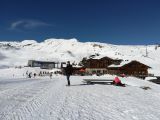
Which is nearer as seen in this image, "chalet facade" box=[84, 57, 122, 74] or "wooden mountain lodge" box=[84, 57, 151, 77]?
"wooden mountain lodge" box=[84, 57, 151, 77]

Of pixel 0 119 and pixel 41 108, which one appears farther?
pixel 41 108

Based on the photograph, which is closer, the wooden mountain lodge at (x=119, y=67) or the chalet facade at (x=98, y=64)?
the wooden mountain lodge at (x=119, y=67)

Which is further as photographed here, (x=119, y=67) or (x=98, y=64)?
(x=98, y=64)

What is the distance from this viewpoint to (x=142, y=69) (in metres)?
86.4

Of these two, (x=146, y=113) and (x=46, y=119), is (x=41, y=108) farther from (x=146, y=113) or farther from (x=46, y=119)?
(x=146, y=113)

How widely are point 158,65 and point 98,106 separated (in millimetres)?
131356

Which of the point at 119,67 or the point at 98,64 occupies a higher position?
the point at 98,64

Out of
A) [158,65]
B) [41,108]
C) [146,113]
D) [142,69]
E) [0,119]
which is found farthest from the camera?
[158,65]

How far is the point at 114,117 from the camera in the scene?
28.0 feet

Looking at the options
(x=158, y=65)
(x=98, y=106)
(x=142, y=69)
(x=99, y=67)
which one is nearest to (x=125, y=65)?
(x=142, y=69)

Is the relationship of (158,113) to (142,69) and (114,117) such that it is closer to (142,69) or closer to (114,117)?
(114,117)

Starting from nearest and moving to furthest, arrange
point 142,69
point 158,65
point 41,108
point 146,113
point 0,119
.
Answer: point 0,119, point 146,113, point 41,108, point 142,69, point 158,65

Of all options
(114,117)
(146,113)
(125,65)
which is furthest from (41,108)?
(125,65)

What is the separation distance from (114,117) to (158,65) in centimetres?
13337
